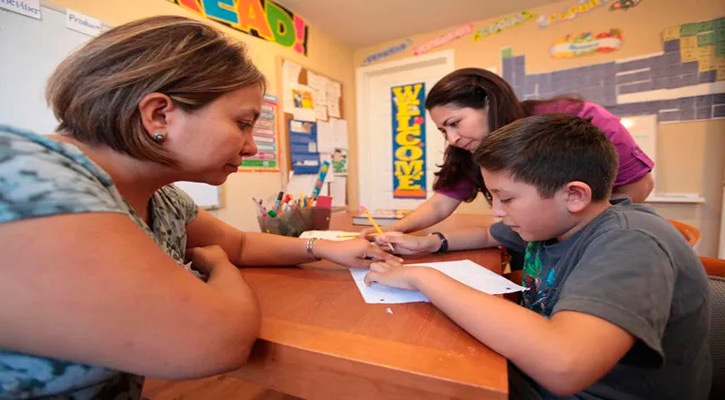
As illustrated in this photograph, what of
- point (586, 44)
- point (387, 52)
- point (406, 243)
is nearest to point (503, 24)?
point (586, 44)

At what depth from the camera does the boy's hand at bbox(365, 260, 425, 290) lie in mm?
586

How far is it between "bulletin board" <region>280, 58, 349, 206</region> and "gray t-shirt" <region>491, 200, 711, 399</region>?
1792mm

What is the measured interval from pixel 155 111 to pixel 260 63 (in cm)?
178

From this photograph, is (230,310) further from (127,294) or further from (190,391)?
(190,391)

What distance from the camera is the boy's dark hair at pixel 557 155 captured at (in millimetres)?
624

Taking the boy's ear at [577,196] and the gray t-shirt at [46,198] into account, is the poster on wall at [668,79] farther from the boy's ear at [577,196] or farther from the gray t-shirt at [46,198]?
the gray t-shirt at [46,198]

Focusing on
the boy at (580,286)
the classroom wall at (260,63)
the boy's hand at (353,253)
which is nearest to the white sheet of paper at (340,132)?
the classroom wall at (260,63)

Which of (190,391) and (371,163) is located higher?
(371,163)

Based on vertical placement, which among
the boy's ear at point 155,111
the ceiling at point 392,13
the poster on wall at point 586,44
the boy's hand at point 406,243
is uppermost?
the ceiling at point 392,13

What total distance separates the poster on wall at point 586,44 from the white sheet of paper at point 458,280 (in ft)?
7.03

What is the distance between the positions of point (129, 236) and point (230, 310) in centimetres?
14

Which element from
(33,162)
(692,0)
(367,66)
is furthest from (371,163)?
(33,162)

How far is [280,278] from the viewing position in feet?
2.39

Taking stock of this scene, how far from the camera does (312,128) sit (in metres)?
2.57
